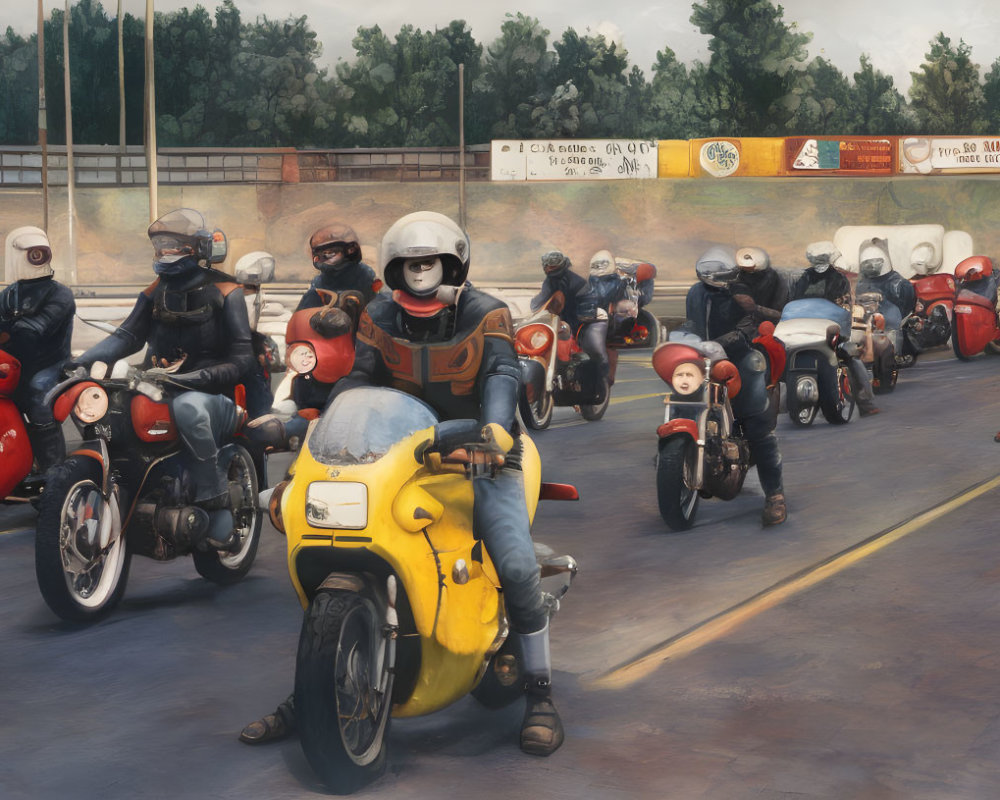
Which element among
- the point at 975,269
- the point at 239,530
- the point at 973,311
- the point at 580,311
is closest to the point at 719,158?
the point at 973,311

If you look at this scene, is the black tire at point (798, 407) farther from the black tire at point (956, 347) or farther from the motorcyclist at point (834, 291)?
the black tire at point (956, 347)

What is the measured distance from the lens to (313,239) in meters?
9.80

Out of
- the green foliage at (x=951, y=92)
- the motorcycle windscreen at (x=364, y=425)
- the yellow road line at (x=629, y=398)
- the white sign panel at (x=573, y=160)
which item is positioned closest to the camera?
the motorcycle windscreen at (x=364, y=425)

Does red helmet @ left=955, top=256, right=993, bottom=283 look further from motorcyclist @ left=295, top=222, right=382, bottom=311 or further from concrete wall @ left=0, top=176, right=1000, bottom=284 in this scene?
concrete wall @ left=0, top=176, right=1000, bottom=284

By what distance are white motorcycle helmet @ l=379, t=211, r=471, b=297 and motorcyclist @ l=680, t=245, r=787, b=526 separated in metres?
4.48

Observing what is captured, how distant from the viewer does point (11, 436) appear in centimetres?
873

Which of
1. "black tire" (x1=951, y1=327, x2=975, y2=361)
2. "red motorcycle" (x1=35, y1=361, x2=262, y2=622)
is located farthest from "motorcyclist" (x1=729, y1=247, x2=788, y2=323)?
"black tire" (x1=951, y1=327, x2=975, y2=361)

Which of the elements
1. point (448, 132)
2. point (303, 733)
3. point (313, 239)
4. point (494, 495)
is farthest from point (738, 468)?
point (448, 132)

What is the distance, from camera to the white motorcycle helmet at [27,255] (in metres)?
9.08

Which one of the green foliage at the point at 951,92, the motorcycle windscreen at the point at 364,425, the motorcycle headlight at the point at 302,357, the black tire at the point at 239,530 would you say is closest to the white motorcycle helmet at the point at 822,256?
the motorcycle headlight at the point at 302,357

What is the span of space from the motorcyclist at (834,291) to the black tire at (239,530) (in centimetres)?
785

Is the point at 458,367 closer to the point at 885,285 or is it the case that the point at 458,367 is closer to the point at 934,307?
the point at 885,285

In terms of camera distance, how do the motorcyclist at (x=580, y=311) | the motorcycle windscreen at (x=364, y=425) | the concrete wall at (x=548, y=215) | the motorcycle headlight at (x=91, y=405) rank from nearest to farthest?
the motorcycle windscreen at (x=364, y=425) → the motorcycle headlight at (x=91, y=405) → the motorcyclist at (x=580, y=311) → the concrete wall at (x=548, y=215)

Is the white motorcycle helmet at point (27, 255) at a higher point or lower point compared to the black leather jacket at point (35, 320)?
higher
